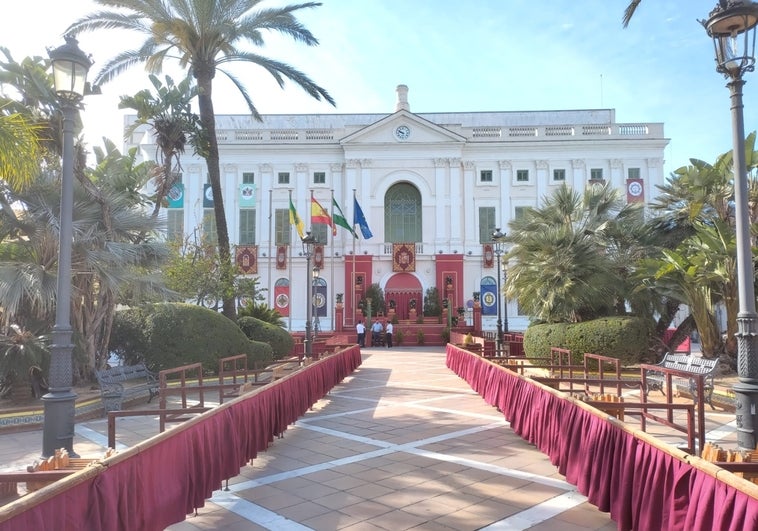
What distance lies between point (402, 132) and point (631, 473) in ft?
118

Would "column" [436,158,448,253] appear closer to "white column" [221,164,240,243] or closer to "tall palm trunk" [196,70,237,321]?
"white column" [221,164,240,243]

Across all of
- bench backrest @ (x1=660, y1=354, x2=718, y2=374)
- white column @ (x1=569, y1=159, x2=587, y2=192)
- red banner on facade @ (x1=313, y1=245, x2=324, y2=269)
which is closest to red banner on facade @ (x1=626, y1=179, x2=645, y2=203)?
white column @ (x1=569, y1=159, x2=587, y2=192)

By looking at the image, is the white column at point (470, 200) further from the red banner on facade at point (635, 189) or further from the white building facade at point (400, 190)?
the red banner on facade at point (635, 189)

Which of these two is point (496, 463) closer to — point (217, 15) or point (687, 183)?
point (687, 183)

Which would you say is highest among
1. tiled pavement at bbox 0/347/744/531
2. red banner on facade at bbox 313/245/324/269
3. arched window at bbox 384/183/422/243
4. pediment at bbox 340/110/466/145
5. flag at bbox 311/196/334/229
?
pediment at bbox 340/110/466/145

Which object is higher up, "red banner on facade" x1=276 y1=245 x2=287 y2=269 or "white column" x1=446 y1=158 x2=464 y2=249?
"white column" x1=446 y1=158 x2=464 y2=249

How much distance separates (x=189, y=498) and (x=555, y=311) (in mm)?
14175

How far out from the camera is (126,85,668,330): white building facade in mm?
37875

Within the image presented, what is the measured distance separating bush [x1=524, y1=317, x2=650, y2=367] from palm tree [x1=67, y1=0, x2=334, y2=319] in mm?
10269

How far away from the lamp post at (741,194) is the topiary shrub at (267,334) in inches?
587

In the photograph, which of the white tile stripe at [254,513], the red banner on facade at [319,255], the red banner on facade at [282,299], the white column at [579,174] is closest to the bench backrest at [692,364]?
the white tile stripe at [254,513]

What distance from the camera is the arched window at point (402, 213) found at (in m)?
39.3

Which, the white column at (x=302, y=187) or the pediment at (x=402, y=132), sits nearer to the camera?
the pediment at (x=402, y=132)

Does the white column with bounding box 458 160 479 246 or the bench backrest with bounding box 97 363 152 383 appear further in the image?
the white column with bounding box 458 160 479 246
